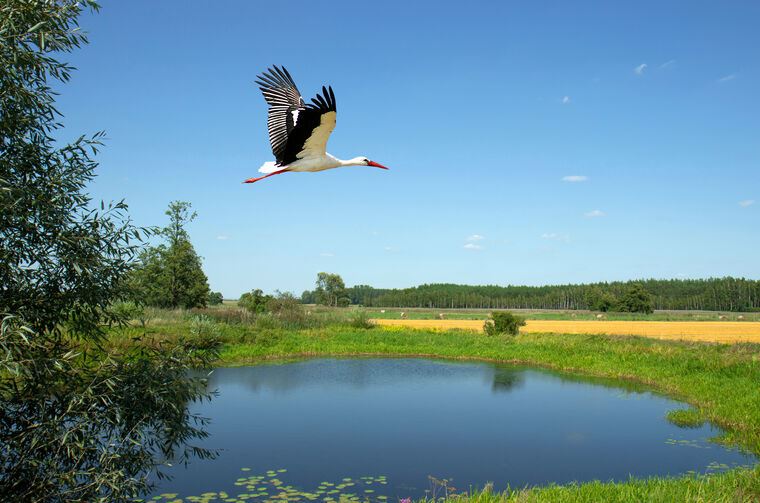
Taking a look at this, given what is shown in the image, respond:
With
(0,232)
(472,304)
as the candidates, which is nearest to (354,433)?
(0,232)

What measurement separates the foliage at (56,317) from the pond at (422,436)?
2557 millimetres

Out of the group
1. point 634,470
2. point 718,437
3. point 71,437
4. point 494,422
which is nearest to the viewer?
point 71,437

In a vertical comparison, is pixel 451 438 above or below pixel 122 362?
below

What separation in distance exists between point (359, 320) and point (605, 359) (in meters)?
15.5

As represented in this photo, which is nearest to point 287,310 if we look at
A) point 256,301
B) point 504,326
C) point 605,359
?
point 256,301

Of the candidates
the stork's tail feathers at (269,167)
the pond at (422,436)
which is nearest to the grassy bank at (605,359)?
the pond at (422,436)

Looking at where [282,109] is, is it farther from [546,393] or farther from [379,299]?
[379,299]

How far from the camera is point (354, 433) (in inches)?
461

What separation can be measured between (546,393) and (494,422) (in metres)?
4.31

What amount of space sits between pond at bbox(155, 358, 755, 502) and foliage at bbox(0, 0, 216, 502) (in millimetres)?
2557

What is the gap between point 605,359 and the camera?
2098cm

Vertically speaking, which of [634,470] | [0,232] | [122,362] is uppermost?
[0,232]

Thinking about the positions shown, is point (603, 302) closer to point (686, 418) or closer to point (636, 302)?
point (636, 302)

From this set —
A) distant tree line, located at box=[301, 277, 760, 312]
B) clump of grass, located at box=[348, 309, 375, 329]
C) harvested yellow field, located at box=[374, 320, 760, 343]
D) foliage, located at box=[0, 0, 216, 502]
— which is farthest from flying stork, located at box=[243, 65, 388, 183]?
distant tree line, located at box=[301, 277, 760, 312]
